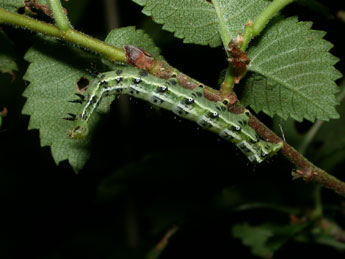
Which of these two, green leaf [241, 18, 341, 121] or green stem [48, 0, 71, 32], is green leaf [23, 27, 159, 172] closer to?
green stem [48, 0, 71, 32]

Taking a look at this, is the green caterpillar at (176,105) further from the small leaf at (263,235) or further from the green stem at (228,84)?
the small leaf at (263,235)

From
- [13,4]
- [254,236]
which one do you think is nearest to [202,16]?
[13,4]

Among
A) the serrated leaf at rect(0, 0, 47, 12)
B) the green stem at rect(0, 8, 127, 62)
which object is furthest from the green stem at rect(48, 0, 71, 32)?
the serrated leaf at rect(0, 0, 47, 12)

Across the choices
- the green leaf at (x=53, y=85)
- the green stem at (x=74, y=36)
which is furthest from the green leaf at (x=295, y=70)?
the green leaf at (x=53, y=85)

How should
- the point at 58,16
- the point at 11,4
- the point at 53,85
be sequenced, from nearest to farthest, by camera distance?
the point at 58,16, the point at 11,4, the point at 53,85

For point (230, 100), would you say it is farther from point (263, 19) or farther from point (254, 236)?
point (254, 236)
